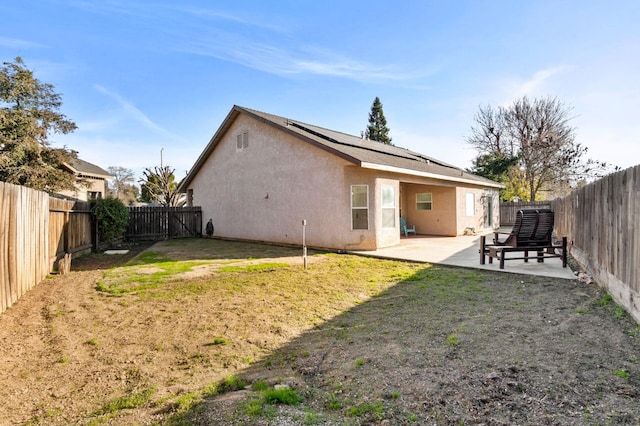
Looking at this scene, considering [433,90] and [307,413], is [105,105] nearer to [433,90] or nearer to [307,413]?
[433,90]

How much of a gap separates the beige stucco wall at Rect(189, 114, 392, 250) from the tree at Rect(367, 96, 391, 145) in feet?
117

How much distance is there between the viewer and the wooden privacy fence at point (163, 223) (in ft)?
55.6

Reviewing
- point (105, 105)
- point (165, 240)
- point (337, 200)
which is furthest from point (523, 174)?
point (105, 105)

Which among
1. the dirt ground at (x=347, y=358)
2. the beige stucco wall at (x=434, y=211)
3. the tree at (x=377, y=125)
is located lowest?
the dirt ground at (x=347, y=358)

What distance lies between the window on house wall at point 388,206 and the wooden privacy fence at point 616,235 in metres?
5.83

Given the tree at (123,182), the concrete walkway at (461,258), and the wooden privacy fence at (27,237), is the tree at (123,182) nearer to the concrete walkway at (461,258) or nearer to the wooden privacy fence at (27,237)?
the wooden privacy fence at (27,237)

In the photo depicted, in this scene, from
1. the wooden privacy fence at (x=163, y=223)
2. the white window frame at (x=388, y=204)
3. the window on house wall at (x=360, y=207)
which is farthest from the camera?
the wooden privacy fence at (x=163, y=223)

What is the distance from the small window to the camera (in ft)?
55.1

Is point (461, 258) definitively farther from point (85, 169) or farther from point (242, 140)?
point (85, 169)

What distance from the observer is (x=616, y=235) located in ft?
15.6

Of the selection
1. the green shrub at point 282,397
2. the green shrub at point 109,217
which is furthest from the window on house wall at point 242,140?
the green shrub at point 282,397

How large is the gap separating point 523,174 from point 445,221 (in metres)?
19.1

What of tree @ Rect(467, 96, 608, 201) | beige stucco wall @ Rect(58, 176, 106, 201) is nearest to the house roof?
beige stucco wall @ Rect(58, 176, 106, 201)

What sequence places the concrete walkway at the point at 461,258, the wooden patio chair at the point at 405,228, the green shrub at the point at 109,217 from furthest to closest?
the wooden patio chair at the point at 405,228, the green shrub at the point at 109,217, the concrete walkway at the point at 461,258
